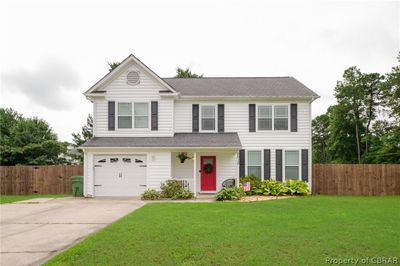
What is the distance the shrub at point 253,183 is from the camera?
17438mm

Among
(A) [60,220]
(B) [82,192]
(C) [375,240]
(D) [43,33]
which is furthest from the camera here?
(B) [82,192]

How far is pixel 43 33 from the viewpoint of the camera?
15812 mm

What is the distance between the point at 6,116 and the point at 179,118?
72.6ft

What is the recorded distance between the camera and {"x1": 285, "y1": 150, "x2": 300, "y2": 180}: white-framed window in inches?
732

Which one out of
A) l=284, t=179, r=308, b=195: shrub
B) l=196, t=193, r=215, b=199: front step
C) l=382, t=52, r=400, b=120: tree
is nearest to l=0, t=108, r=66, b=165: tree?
l=196, t=193, r=215, b=199: front step

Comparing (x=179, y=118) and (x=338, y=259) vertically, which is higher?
(x=179, y=118)

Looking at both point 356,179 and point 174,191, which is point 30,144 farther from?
point 356,179

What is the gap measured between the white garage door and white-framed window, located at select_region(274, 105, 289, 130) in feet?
25.2

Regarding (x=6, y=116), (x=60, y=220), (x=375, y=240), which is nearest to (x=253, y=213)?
(x=375, y=240)

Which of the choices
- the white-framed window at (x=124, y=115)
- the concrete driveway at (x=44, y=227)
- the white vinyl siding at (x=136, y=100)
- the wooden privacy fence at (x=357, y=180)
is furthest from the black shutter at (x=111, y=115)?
the wooden privacy fence at (x=357, y=180)

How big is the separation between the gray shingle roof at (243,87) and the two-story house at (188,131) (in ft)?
0.38

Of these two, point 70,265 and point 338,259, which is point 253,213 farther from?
point 70,265

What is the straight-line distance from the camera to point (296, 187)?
1761 centimetres

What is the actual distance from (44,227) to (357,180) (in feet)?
55.1
